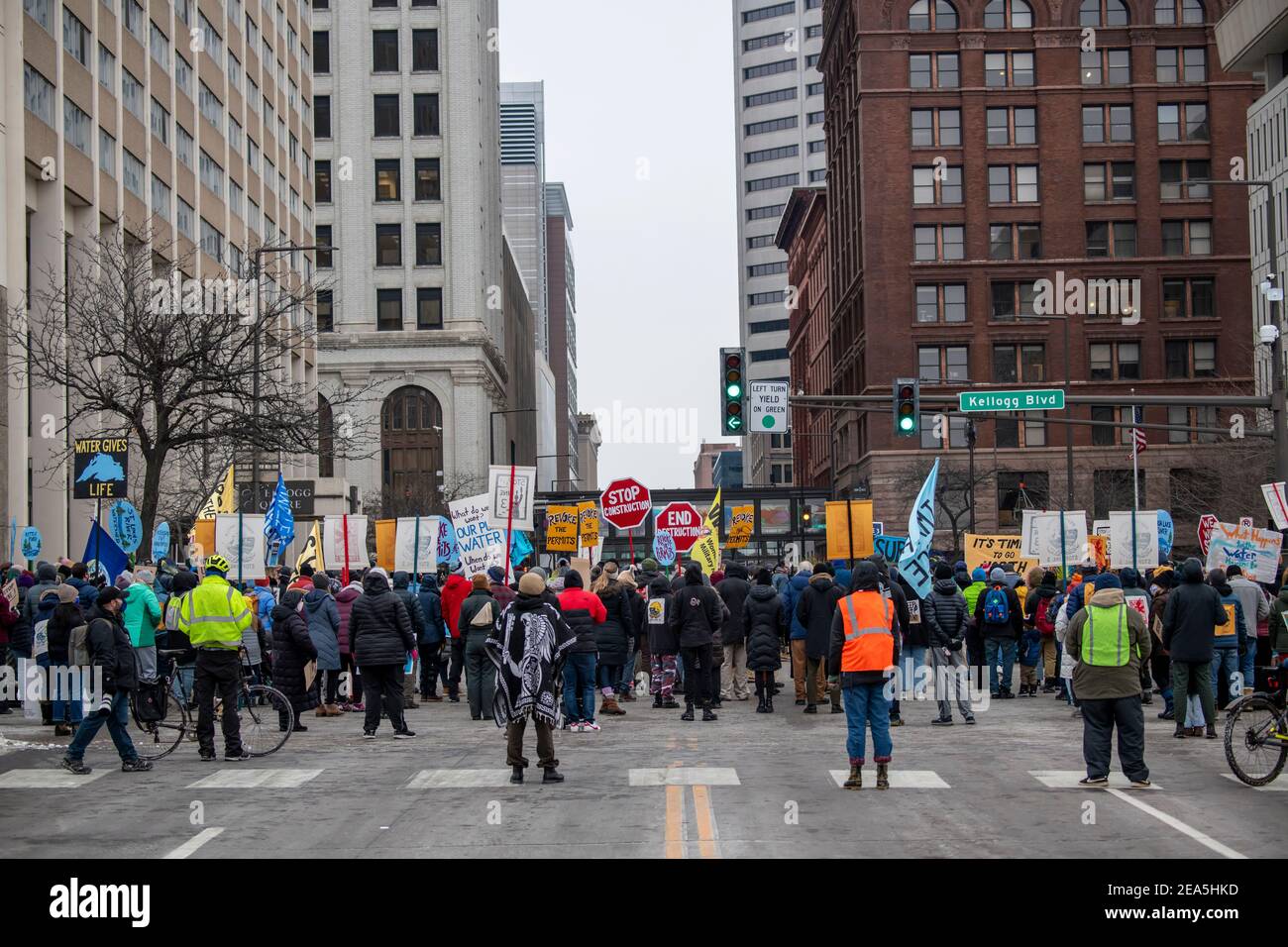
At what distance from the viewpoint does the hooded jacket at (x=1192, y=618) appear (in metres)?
16.2

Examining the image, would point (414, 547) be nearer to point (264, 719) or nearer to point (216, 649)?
point (264, 719)

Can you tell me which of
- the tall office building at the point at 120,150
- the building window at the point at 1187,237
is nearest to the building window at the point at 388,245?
the tall office building at the point at 120,150

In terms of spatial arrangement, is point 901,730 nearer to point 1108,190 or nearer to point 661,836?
point 661,836

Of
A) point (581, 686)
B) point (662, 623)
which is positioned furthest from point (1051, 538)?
point (581, 686)

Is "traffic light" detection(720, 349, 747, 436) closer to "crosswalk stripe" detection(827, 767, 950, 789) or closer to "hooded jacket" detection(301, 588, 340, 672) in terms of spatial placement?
"hooded jacket" detection(301, 588, 340, 672)

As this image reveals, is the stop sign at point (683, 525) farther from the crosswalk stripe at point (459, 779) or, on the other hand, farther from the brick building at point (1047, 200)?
the brick building at point (1047, 200)

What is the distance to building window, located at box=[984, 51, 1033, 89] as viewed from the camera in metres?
78.1

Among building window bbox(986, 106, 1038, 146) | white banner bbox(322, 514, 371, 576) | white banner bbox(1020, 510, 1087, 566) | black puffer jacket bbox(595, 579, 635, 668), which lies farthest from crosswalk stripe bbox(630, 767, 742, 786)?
building window bbox(986, 106, 1038, 146)

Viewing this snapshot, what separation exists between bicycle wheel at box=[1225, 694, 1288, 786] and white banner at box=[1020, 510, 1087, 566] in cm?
1467

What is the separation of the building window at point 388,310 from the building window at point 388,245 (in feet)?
6.07
